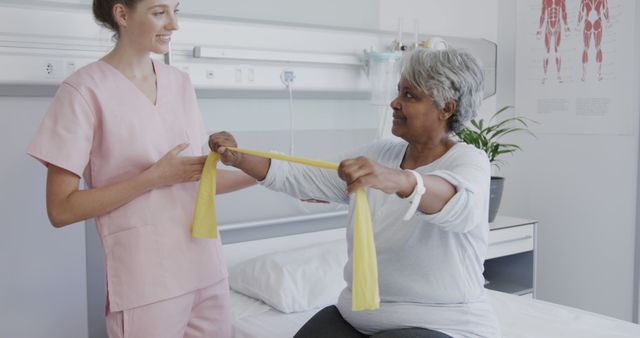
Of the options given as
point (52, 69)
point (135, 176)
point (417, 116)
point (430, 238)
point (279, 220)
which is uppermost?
point (52, 69)

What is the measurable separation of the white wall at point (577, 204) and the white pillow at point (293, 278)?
1532mm

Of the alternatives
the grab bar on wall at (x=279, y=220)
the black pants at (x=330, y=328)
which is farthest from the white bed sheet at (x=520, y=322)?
the black pants at (x=330, y=328)

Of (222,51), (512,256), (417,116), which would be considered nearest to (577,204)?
(512,256)

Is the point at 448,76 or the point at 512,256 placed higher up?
the point at 448,76

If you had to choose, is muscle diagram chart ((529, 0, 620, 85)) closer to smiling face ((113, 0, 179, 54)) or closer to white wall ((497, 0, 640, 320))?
white wall ((497, 0, 640, 320))

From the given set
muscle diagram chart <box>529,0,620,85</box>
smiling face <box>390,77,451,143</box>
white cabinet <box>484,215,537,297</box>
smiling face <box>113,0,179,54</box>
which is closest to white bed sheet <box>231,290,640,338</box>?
white cabinet <box>484,215,537,297</box>

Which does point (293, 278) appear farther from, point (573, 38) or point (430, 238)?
point (573, 38)

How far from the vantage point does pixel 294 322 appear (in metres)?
2.14

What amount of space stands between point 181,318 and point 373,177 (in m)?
0.71

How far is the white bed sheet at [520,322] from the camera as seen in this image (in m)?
2.05

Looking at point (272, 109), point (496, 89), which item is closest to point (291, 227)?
point (272, 109)

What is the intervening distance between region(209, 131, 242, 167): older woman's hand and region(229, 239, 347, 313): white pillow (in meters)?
0.69

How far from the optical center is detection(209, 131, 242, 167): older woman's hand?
1648 millimetres

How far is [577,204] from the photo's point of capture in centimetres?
337
